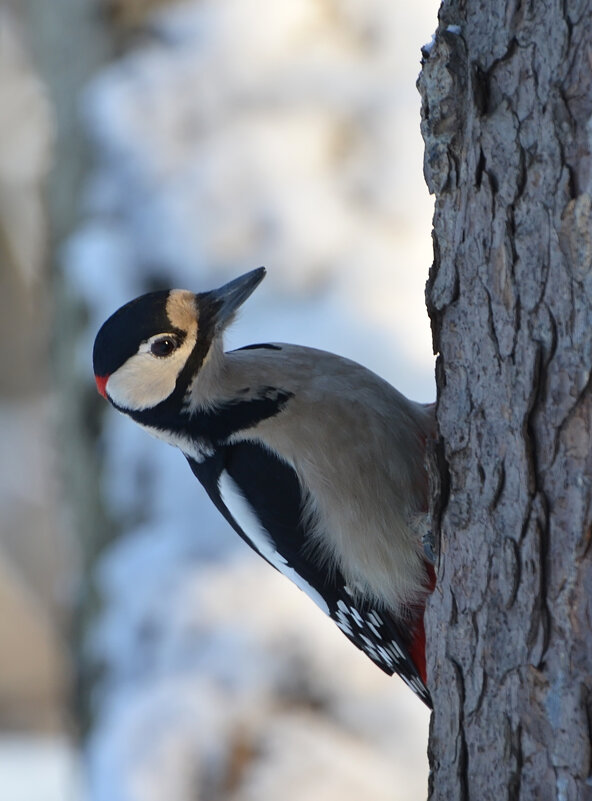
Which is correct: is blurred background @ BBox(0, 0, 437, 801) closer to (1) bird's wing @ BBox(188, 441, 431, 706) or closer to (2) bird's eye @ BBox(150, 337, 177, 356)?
(1) bird's wing @ BBox(188, 441, 431, 706)

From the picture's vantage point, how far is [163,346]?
215cm

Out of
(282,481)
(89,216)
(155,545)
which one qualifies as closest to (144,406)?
(282,481)

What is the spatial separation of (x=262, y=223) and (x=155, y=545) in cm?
117

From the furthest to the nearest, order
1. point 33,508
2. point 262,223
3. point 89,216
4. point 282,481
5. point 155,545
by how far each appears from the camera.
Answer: point 33,508, point 89,216, point 262,223, point 155,545, point 282,481

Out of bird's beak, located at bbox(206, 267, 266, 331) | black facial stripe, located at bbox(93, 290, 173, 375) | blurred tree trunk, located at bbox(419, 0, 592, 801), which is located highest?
bird's beak, located at bbox(206, 267, 266, 331)

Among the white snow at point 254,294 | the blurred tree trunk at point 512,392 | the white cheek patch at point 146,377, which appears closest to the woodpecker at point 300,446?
the white cheek patch at point 146,377

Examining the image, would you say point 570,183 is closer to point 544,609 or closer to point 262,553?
point 544,609

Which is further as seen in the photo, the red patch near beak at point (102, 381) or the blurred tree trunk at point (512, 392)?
the red patch near beak at point (102, 381)

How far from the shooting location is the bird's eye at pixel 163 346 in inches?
83.9

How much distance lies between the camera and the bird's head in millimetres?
2076

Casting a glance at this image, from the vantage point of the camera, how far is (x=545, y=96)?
1.30 m

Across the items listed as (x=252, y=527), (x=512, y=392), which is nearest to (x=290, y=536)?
(x=252, y=527)

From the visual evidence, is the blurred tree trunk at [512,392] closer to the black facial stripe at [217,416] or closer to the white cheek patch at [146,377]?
the black facial stripe at [217,416]

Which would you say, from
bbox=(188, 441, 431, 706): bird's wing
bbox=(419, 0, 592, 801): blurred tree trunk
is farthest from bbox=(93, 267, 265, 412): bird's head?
bbox=(419, 0, 592, 801): blurred tree trunk
